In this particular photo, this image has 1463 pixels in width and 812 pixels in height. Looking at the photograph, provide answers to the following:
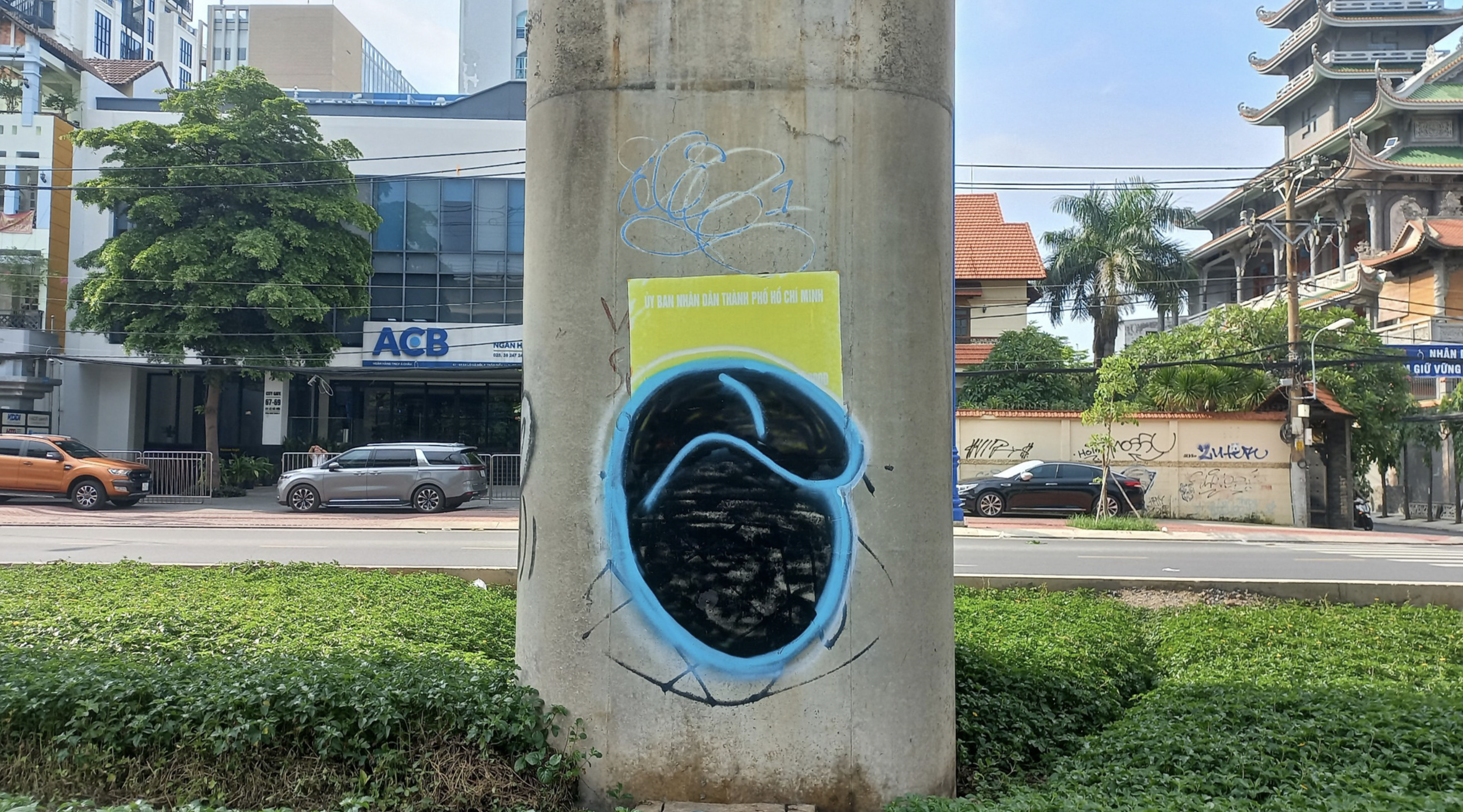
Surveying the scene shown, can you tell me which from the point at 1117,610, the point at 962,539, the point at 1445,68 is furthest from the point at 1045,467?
the point at 1445,68

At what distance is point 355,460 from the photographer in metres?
23.3

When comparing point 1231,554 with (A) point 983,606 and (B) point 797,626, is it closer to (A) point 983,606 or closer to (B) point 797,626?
(A) point 983,606

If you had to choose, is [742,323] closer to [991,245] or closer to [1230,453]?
[1230,453]

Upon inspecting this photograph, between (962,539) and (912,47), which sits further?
(962,539)

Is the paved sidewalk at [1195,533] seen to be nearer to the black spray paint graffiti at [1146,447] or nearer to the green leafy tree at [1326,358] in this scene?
the black spray paint graffiti at [1146,447]

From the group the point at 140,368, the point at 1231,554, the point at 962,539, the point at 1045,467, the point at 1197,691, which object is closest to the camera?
the point at 1197,691

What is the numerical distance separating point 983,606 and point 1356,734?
4342 mm

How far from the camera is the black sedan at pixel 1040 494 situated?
23719 millimetres

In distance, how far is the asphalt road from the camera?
518 inches

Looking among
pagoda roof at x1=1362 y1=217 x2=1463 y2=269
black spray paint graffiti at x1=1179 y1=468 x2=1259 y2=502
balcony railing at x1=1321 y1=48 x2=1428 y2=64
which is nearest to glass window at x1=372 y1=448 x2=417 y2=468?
black spray paint graffiti at x1=1179 y1=468 x2=1259 y2=502

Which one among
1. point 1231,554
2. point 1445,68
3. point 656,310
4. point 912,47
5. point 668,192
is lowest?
point 1231,554

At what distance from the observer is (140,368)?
32.3 meters

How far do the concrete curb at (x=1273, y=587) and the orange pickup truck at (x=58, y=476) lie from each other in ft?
67.8

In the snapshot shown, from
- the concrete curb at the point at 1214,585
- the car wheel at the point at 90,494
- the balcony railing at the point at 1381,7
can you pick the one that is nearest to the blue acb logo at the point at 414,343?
the car wheel at the point at 90,494
